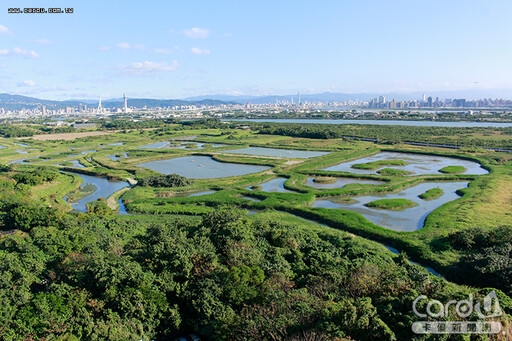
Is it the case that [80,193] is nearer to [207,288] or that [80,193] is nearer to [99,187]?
[99,187]

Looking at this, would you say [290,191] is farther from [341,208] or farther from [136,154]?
[136,154]

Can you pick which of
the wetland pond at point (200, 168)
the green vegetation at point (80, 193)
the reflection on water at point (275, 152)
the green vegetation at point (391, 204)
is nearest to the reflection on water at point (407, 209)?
the green vegetation at point (391, 204)

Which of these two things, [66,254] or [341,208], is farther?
[341,208]

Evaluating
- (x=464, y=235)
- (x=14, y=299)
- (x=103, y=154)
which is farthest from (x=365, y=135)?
(x=14, y=299)

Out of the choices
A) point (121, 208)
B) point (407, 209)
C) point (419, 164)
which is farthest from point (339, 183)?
point (121, 208)

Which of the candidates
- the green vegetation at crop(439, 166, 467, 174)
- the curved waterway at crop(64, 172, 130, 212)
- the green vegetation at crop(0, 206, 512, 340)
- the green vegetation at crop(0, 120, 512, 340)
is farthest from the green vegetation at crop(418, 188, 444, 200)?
the curved waterway at crop(64, 172, 130, 212)

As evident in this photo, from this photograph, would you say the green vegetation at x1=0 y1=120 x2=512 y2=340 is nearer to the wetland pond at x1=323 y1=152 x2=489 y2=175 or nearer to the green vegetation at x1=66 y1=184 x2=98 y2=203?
the green vegetation at x1=66 y1=184 x2=98 y2=203

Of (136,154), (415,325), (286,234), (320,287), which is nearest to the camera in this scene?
(415,325)
